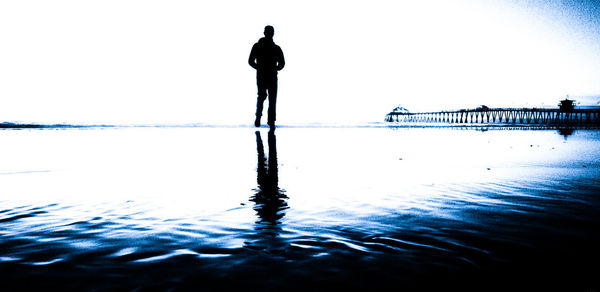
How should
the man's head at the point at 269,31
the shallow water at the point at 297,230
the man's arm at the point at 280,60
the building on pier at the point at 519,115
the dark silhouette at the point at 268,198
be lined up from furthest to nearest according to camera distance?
the building on pier at the point at 519,115 → the man's arm at the point at 280,60 → the man's head at the point at 269,31 → the dark silhouette at the point at 268,198 → the shallow water at the point at 297,230

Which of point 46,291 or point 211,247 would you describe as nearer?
point 46,291

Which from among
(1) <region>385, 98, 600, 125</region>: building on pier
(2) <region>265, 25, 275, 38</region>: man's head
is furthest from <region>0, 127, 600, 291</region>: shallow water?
(1) <region>385, 98, 600, 125</region>: building on pier

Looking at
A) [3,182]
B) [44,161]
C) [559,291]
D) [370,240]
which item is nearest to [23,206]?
[3,182]

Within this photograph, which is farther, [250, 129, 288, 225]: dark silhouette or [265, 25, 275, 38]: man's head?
[265, 25, 275, 38]: man's head

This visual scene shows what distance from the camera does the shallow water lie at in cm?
107

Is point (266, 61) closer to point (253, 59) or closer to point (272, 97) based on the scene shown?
point (253, 59)

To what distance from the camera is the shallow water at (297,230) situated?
1070 millimetres

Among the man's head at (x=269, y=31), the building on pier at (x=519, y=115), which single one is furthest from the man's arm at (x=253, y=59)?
the building on pier at (x=519, y=115)

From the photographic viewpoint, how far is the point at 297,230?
153 centimetres

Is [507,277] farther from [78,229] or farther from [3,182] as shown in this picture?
[3,182]

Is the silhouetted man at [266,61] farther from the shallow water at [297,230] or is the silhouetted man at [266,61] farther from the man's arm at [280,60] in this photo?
the shallow water at [297,230]

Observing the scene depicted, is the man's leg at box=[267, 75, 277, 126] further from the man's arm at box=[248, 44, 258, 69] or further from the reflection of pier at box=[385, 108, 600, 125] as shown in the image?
the reflection of pier at box=[385, 108, 600, 125]

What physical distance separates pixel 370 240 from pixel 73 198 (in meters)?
1.87

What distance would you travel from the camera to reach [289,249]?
1291 mm
